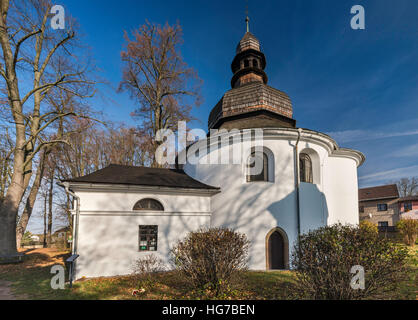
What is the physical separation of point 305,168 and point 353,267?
7.02 metres

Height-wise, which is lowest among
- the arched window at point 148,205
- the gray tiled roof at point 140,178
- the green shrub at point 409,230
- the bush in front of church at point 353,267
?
the green shrub at point 409,230

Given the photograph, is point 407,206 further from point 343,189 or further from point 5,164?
point 5,164

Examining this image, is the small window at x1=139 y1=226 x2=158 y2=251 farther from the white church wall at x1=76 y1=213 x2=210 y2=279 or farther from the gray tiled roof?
the gray tiled roof

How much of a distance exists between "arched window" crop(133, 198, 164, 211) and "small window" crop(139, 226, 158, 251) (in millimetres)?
838

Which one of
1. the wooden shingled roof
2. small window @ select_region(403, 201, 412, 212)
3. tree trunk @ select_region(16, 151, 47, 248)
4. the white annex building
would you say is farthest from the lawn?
the wooden shingled roof

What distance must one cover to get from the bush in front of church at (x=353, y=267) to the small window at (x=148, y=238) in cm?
665

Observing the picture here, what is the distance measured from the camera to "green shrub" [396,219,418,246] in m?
18.2

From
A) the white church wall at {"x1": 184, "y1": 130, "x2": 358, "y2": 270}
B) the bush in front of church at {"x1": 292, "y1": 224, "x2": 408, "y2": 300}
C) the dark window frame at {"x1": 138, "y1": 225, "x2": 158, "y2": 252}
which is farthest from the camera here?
the white church wall at {"x1": 184, "y1": 130, "x2": 358, "y2": 270}

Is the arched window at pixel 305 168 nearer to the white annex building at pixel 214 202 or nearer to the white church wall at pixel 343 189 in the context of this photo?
the white annex building at pixel 214 202

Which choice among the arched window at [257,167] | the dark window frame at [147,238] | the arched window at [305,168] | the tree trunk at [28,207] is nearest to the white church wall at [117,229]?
the dark window frame at [147,238]

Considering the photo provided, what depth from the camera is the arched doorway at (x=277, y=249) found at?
9.88 m

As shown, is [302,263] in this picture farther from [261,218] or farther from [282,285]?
[261,218]

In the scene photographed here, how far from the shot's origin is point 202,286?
6.24m
